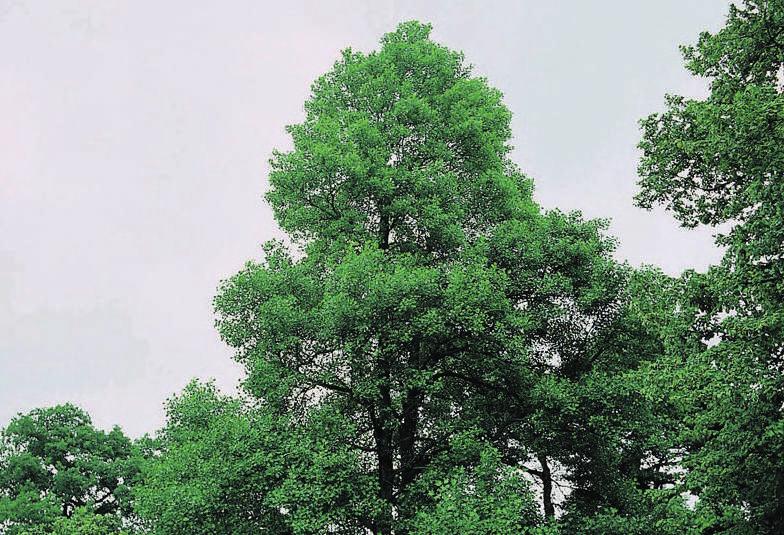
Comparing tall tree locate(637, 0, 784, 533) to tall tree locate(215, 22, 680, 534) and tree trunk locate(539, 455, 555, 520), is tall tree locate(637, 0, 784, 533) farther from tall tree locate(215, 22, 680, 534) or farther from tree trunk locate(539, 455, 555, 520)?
tree trunk locate(539, 455, 555, 520)

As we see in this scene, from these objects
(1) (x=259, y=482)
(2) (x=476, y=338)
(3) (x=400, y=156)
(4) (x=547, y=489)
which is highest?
(3) (x=400, y=156)

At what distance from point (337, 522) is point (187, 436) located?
17.1 feet

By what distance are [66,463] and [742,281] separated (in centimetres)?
4227

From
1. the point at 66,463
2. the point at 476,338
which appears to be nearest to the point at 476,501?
the point at 476,338

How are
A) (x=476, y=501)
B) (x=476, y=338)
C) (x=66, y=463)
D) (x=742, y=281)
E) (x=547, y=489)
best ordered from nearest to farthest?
1. (x=742, y=281)
2. (x=476, y=501)
3. (x=476, y=338)
4. (x=547, y=489)
5. (x=66, y=463)

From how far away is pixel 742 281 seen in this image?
51.5ft

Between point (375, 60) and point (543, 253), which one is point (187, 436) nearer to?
point (543, 253)

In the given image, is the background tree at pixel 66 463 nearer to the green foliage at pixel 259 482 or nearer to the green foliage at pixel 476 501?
the green foliage at pixel 259 482

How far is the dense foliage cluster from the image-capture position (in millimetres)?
15898

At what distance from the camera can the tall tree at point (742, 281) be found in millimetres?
14742

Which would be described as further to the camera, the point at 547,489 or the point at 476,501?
the point at 547,489

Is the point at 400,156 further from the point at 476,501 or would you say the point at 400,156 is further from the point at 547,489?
the point at 476,501

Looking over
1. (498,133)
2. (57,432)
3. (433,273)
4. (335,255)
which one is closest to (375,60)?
(498,133)

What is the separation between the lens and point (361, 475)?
67.1 feet
